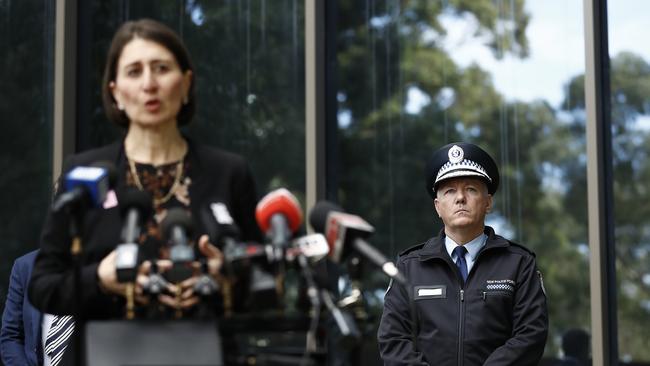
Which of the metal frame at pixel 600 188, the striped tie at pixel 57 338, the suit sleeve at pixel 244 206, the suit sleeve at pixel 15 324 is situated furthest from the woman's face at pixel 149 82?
the metal frame at pixel 600 188

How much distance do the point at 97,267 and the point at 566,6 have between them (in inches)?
156

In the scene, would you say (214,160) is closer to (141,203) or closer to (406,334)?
(141,203)

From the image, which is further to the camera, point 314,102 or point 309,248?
point 314,102

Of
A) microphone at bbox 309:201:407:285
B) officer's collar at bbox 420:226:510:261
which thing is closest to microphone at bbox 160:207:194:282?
microphone at bbox 309:201:407:285

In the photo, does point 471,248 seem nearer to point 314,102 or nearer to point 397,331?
point 397,331

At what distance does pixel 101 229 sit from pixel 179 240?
303mm

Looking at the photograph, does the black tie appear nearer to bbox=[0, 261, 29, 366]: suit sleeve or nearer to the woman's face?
the woman's face

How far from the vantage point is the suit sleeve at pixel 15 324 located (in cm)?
507

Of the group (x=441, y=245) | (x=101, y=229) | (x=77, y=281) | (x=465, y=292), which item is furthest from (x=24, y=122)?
(x=77, y=281)

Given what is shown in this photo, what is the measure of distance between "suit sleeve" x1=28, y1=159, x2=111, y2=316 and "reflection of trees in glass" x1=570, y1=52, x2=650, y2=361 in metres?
3.63

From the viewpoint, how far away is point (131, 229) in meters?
2.62

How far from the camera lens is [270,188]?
6.60m

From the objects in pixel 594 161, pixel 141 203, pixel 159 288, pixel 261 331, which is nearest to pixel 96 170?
pixel 141 203

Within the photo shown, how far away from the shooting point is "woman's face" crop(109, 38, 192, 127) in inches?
111
